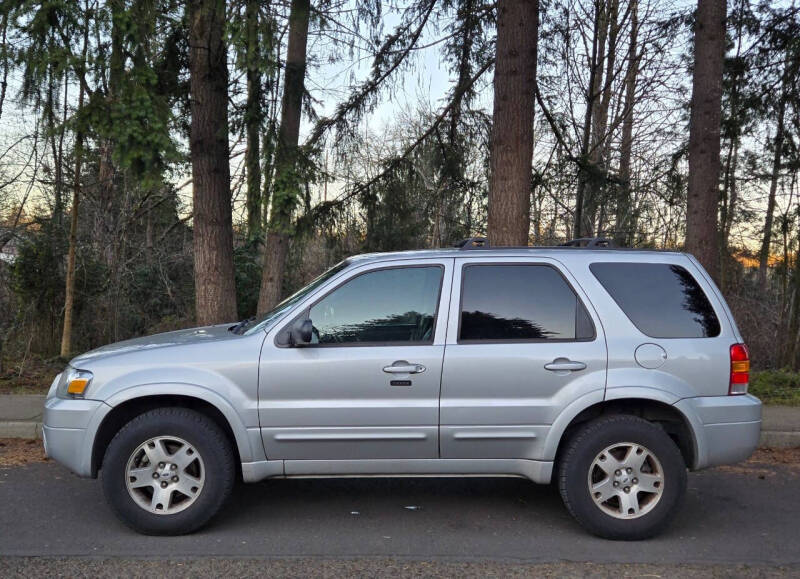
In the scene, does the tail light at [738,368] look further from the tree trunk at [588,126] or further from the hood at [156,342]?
the tree trunk at [588,126]

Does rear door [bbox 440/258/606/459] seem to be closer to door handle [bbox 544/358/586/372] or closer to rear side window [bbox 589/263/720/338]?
door handle [bbox 544/358/586/372]

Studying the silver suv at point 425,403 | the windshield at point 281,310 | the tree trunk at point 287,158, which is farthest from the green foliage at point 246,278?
the silver suv at point 425,403

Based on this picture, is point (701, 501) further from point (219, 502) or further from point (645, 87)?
point (645, 87)

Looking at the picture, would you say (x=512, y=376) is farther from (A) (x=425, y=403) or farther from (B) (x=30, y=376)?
(B) (x=30, y=376)

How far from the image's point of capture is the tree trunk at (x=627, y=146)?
12455mm

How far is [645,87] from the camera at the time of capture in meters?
17.7

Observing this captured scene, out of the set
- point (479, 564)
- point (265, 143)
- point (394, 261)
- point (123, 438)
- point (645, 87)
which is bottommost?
point (479, 564)

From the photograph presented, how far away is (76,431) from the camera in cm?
471

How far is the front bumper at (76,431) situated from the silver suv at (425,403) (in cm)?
1

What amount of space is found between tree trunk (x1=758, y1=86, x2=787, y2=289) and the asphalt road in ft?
28.1

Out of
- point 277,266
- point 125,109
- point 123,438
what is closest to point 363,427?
point 123,438

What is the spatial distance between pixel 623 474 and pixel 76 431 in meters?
3.55

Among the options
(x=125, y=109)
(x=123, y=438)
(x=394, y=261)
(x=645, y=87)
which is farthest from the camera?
(x=645, y=87)

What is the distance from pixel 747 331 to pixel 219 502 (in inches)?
495
